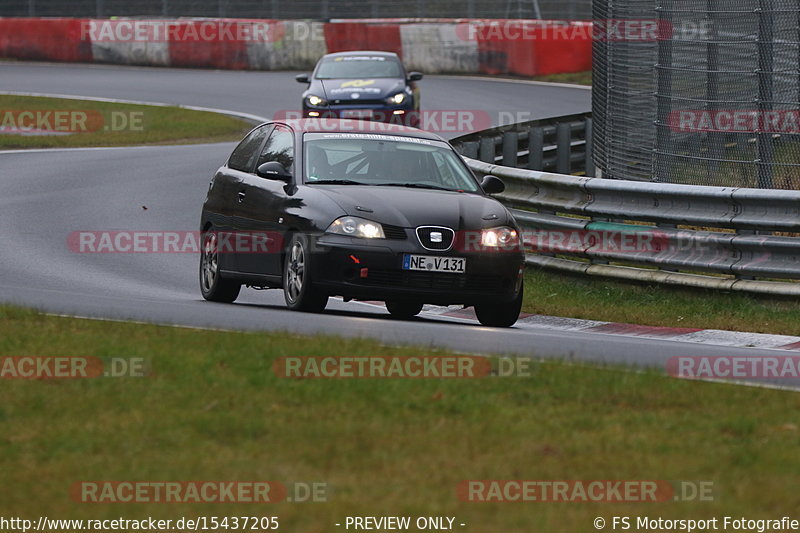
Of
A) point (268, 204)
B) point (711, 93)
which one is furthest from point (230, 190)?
point (711, 93)

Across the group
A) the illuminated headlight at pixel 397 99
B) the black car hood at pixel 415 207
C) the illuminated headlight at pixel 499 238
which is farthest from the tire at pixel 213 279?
the illuminated headlight at pixel 397 99

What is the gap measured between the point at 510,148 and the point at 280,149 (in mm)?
9796

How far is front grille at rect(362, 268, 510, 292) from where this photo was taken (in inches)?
436

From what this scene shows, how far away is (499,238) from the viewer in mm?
11414

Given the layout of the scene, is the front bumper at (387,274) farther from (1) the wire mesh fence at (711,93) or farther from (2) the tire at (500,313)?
(1) the wire mesh fence at (711,93)

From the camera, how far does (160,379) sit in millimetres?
7594

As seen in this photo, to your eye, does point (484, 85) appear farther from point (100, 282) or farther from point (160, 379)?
point (160, 379)

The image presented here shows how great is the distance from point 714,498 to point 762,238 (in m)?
7.10

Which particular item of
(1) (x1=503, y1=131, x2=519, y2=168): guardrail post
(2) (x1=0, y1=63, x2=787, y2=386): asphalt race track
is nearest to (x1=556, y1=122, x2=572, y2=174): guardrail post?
(1) (x1=503, y1=131, x2=519, y2=168): guardrail post

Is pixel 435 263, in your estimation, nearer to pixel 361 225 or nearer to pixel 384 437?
pixel 361 225

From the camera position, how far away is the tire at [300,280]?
444 inches

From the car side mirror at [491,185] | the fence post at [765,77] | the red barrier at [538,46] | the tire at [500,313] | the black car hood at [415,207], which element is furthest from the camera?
the red barrier at [538,46]

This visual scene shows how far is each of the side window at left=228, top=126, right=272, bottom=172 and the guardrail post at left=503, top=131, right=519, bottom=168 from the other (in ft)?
28.8

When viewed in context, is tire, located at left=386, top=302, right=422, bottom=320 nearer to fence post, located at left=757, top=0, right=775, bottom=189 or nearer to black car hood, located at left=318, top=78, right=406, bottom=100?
fence post, located at left=757, top=0, right=775, bottom=189
